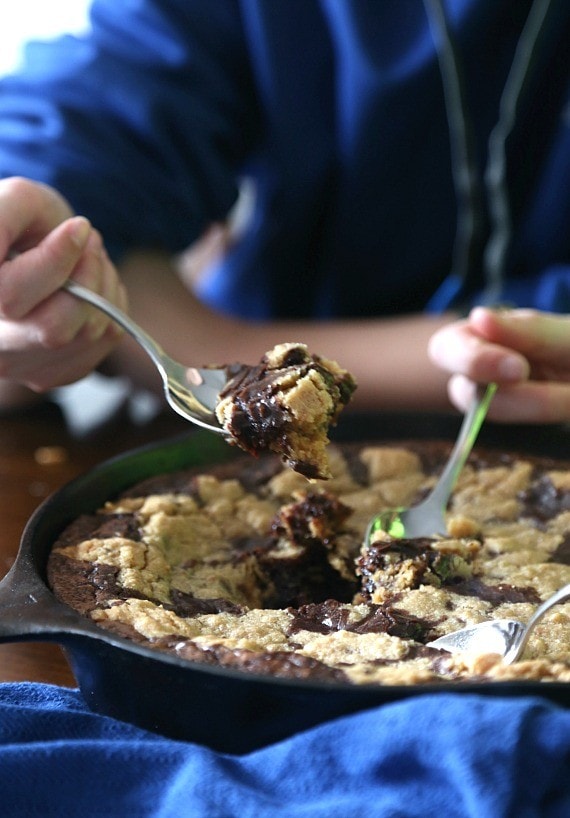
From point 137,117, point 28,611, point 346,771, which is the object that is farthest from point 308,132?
point 346,771

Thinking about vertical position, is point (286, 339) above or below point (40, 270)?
below

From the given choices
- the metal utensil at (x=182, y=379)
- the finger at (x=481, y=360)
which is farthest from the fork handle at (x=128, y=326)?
the finger at (x=481, y=360)

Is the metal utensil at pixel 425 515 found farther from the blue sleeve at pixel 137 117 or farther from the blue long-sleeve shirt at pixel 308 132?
the blue sleeve at pixel 137 117

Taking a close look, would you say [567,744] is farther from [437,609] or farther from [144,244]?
[144,244]

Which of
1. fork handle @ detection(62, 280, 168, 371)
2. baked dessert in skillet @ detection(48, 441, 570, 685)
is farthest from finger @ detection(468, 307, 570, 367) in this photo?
fork handle @ detection(62, 280, 168, 371)

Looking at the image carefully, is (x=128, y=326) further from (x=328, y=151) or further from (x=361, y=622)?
(x=328, y=151)

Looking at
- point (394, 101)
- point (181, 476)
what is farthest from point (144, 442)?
point (394, 101)

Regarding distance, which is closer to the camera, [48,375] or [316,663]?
[316,663]
